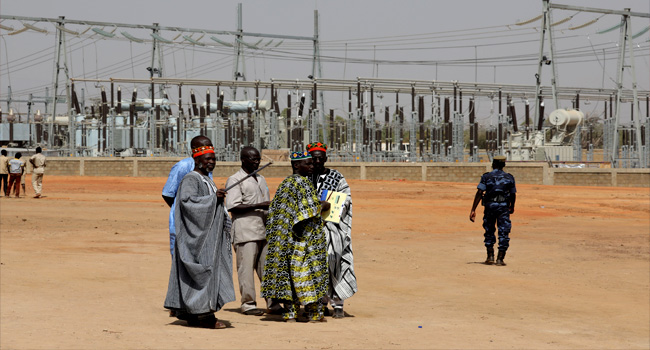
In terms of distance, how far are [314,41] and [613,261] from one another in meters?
33.7

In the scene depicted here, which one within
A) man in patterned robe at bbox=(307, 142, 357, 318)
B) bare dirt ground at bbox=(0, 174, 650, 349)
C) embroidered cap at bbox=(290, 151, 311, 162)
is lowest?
bare dirt ground at bbox=(0, 174, 650, 349)

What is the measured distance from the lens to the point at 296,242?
23.1ft

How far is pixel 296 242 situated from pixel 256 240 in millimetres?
538

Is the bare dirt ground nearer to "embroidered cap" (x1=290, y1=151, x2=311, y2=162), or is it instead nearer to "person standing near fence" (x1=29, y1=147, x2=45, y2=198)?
"embroidered cap" (x1=290, y1=151, x2=311, y2=162)

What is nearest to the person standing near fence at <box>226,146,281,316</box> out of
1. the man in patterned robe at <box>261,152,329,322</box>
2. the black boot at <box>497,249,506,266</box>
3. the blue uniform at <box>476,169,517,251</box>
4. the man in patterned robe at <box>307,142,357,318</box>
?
the man in patterned robe at <box>261,152,329,322</box>

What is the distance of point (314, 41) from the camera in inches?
1777

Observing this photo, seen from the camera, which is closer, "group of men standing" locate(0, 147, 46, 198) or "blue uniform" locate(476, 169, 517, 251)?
"blue uniform" locate(476, 169, 517, 251)

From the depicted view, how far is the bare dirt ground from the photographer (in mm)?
6855

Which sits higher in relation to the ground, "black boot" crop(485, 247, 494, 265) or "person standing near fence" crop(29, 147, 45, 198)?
"person standing near fence" crop(29, 147, 45, 198)

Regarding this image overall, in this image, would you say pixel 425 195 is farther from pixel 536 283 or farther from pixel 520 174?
pixel 536 283

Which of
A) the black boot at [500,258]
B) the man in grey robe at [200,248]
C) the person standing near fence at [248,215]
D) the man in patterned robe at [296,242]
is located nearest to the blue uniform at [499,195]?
the black boot at [500,258]

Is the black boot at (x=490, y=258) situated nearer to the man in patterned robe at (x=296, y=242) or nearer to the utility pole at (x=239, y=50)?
the man in patterned robe at (x=296, y=242)

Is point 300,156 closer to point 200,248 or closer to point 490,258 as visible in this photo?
point 200,248

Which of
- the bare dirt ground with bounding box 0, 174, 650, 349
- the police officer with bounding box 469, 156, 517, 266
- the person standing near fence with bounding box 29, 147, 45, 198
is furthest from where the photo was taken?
the person standing near fence with bounding box 29, 147, 45, 198
